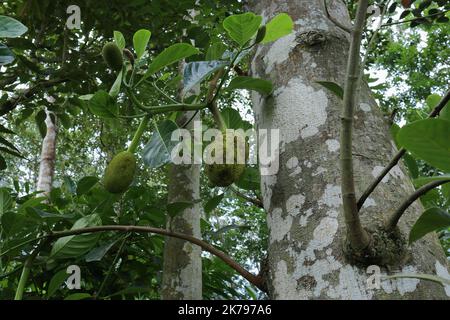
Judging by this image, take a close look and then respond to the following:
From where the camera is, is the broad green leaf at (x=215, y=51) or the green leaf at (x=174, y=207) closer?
the broad green leaf at (x=215, y=51)

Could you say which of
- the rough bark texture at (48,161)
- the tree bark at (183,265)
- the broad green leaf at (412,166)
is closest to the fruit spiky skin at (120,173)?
the broad green leaf at (412,166)

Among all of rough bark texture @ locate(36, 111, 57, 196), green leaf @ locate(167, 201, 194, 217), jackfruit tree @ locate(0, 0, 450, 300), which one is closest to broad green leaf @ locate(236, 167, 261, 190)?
jackfruit tree @ locate(0, 0, 450, 300)

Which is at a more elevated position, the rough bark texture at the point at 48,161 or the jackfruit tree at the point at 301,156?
the rough bark texture at the point at 48,161

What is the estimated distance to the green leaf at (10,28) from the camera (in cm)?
64

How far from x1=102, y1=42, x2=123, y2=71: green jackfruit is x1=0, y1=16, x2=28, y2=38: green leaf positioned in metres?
0.11

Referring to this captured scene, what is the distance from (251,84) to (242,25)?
95mm

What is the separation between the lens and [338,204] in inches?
22.6

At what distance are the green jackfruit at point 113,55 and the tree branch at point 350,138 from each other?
342 millimetres

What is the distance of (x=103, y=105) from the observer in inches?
27.3

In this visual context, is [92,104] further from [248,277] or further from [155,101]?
[155,101]

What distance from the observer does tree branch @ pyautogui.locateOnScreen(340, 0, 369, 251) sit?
421mm

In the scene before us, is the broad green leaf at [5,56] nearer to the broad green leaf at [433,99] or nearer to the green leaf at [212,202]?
the green leaf at [212,202]

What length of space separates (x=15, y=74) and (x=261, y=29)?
1283mm

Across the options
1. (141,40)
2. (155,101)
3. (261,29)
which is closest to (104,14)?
(155,101)
